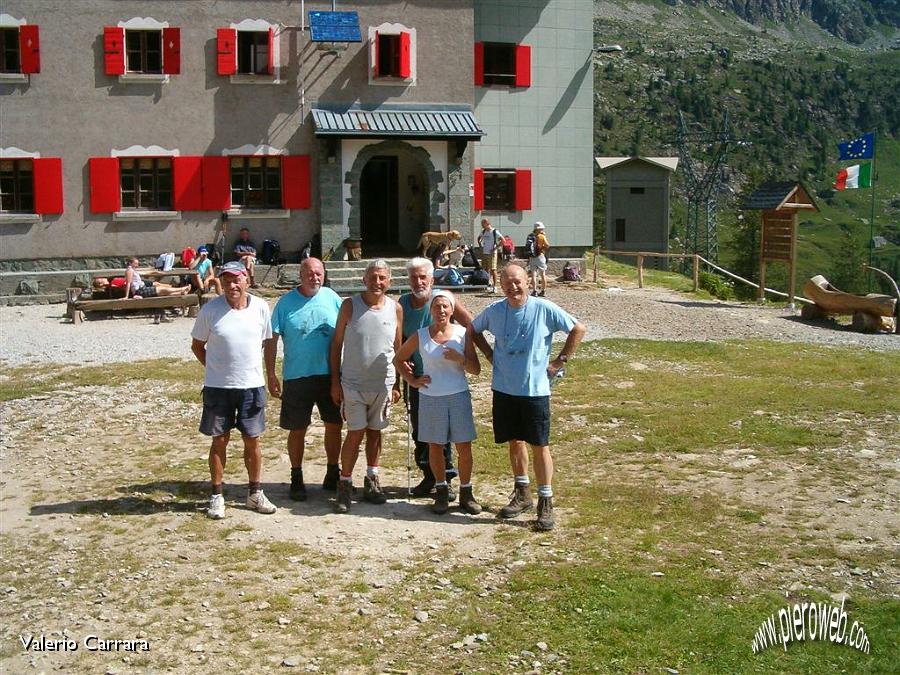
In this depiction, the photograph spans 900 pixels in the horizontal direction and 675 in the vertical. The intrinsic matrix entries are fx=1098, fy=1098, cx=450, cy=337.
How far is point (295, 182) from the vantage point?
2389cm

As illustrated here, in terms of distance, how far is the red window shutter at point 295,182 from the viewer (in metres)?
23.8

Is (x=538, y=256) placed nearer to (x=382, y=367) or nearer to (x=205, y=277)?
(x=205, y=277)

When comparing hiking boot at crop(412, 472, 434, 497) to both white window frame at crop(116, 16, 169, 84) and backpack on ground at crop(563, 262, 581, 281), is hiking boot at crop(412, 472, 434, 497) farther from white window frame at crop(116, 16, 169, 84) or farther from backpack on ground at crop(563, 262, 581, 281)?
backpack on ground at crop(563, 262, 581, 281)

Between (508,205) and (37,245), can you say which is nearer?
(37,245)

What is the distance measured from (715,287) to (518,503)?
19.8m

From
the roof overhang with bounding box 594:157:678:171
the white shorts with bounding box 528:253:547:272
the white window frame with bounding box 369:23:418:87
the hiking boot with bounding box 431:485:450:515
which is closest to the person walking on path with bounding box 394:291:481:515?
the hiking boot with bounding box 431:485:450:515

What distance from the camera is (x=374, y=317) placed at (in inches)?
305

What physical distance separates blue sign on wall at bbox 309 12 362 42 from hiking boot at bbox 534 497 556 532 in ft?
57.3

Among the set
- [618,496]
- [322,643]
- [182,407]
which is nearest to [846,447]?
[618,496]

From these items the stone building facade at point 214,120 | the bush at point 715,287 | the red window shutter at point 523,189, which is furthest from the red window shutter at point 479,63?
the bush at point 715,287

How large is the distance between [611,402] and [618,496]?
360cm

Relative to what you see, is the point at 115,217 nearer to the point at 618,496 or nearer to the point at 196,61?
the point at 196,61

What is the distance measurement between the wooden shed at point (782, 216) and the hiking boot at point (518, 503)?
14286 mm

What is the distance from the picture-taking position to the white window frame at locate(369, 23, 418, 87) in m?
24.0
